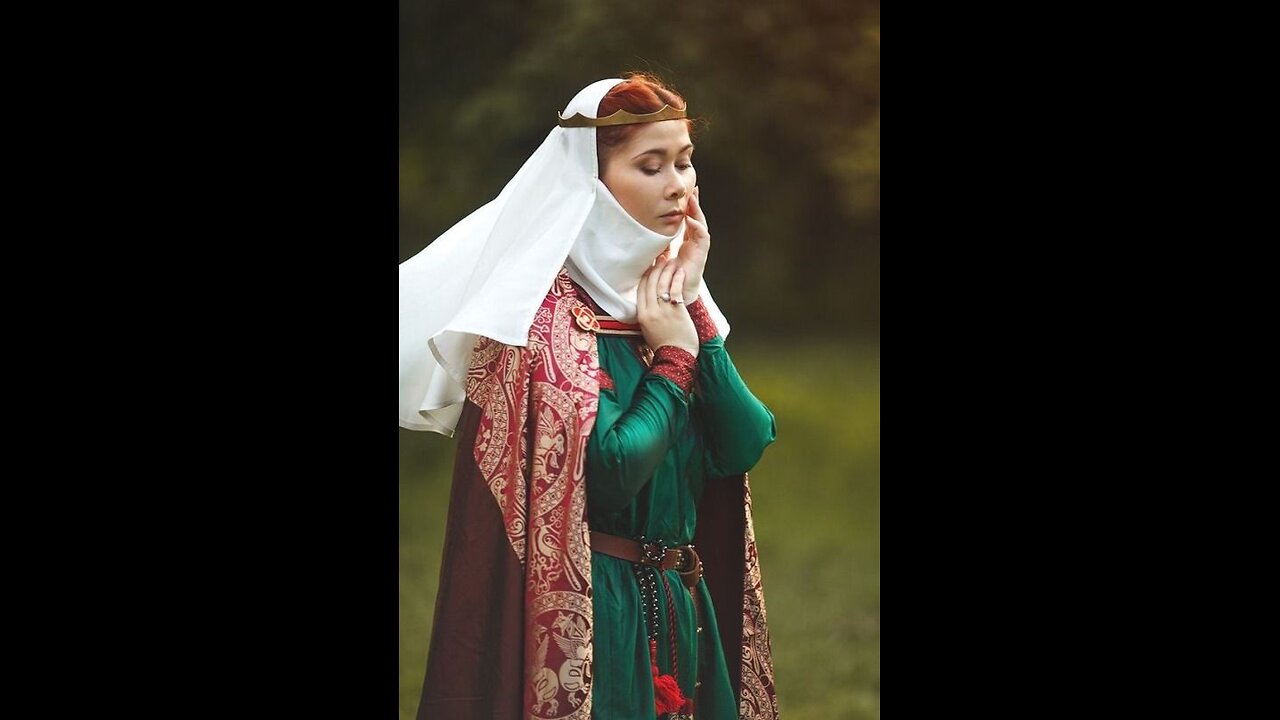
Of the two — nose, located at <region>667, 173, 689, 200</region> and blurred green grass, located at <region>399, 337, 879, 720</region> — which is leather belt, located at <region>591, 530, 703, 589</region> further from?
nose, located at <region>667, 173, 689, 200</region>

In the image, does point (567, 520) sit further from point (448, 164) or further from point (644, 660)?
point (448, 164)

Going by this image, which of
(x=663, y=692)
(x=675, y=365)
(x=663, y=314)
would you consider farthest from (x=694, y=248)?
(x=663, y=692)

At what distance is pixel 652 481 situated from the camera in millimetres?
3109

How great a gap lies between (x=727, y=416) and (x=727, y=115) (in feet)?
2.19

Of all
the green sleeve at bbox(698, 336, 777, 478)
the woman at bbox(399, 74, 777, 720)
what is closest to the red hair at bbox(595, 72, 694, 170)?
the woman at bbox(399, 74, 777, 720)

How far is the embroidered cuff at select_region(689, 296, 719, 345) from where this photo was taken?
3197 mm

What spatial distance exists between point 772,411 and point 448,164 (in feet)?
2.95

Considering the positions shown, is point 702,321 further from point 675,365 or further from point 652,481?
point 652,481

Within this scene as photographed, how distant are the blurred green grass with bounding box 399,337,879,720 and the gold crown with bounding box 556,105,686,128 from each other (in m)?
0.54
